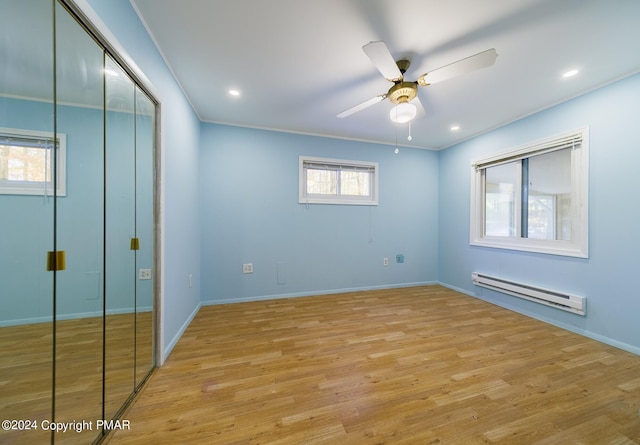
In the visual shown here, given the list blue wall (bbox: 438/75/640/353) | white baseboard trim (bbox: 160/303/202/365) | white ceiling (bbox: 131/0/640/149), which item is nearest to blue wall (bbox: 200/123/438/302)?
white baseboard trim (bbox: 160/303/202/365)

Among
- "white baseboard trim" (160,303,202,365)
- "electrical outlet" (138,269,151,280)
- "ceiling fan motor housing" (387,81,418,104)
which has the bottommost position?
"white baseboard trim" (160,303,202,365)

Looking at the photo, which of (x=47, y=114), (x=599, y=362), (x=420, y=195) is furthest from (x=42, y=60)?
(x=420, y=195)

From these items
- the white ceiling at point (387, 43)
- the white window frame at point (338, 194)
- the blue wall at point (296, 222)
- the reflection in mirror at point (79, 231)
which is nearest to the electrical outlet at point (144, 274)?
the reflection in mirror at point (79, 231)

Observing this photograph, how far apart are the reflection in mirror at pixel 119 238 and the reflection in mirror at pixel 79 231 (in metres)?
0.06

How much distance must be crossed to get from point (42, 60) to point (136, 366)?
5.92 feet

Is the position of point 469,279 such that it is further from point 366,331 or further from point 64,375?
point 64,375

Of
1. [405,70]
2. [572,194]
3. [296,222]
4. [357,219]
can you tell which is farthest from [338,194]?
[572,194]

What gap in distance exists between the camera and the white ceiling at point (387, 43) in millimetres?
1396

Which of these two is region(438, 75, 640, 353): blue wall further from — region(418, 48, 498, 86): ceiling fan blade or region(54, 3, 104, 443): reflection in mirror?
region(54, 3, 104, 443): reflection in mirror

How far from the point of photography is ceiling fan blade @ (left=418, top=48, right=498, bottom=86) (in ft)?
4.50

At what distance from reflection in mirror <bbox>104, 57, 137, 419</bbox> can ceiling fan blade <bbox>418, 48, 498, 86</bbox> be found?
2091 millimetres

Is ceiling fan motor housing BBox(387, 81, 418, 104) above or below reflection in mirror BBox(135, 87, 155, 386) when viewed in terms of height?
above

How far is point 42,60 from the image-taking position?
0.91 metres

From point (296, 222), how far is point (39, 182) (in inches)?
103
